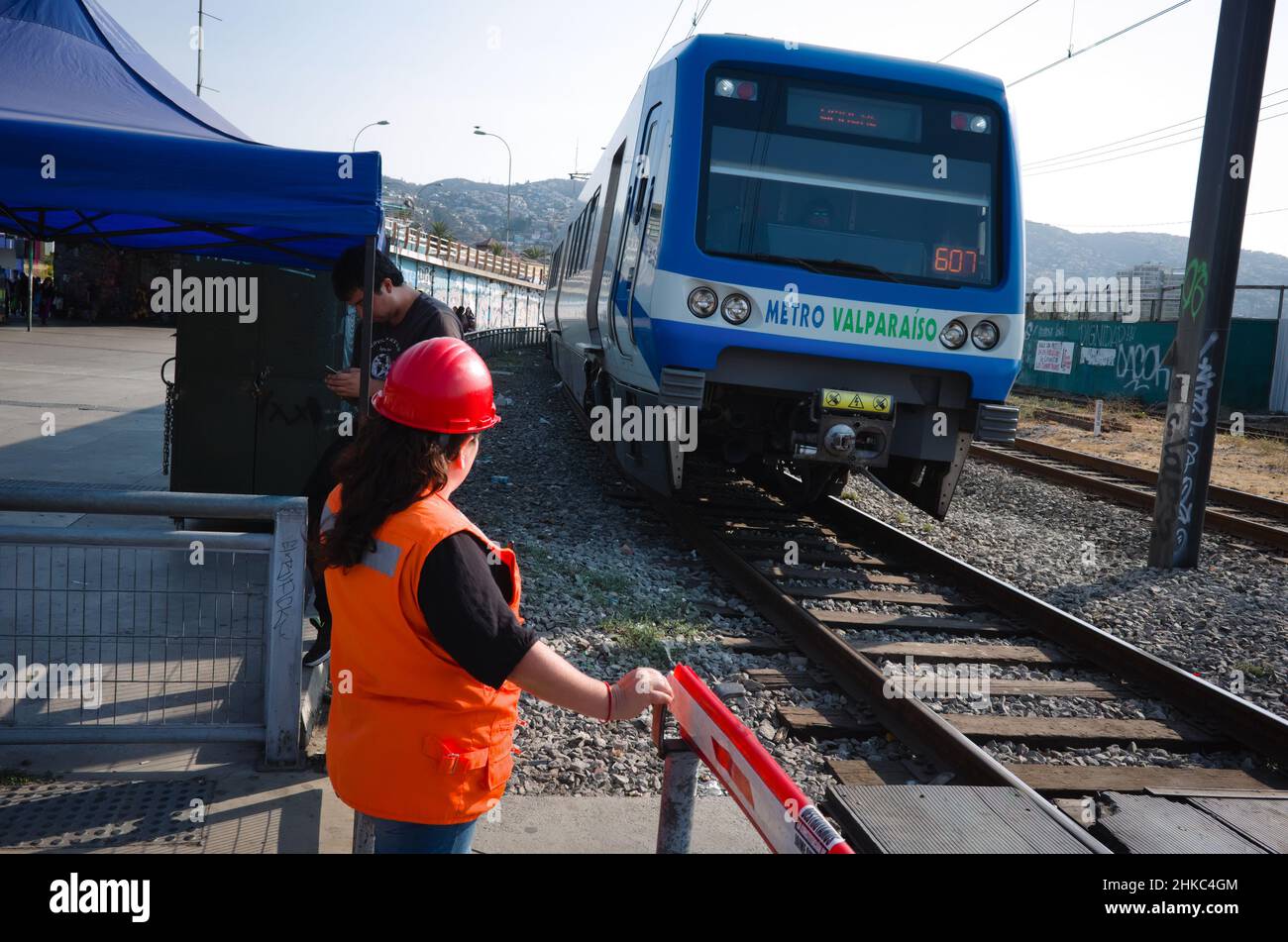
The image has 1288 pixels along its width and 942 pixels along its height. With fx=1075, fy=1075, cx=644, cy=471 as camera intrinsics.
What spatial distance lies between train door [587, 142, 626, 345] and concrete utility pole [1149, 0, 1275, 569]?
5.02 meters

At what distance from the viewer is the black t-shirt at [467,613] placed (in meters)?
2.04

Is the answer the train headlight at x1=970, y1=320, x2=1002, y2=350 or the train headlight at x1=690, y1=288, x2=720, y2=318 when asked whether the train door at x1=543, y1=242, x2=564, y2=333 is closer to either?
the train headlight at x1=690, y1=288, x2=720, y2=318

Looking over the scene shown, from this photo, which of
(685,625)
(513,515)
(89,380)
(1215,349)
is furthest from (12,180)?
(89,380)

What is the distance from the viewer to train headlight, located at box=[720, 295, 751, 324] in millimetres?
7230

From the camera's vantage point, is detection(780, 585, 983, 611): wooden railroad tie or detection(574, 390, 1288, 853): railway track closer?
detection(574, 390, 1288, 853): railway track

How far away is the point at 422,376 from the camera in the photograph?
217 cm

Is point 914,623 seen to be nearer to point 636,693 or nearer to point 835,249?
point 835,249

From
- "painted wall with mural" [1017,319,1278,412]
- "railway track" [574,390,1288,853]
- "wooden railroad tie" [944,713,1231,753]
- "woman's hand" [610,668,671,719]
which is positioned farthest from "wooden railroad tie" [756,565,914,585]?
"painted wall with mural" [1017,319,1278,412]

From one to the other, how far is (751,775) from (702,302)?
17.8 feet

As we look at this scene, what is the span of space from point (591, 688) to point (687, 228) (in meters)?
5.45

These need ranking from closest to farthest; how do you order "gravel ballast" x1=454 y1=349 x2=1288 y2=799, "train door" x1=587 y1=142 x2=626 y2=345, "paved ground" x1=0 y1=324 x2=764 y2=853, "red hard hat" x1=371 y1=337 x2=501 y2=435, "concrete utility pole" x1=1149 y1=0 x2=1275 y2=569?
"red hard hat" x1=371 y1=337 x2=501 y2=435
"paved ground" x1=0 y1=324 x2=764 y2=853
"gravel ballast" x1=454 y1=349 x2=1288 y2=799
"concrete utility pole" x1=1149 y1=0 x2=1275 y2=569
"train door" x1=587 y1=142 x2=626 y2=345

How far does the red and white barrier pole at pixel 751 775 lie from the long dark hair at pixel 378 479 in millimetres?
723

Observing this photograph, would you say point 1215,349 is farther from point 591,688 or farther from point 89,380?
point 89,380

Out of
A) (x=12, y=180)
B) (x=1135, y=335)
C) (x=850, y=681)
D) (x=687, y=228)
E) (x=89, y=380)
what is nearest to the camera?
(x=12, y=180)
